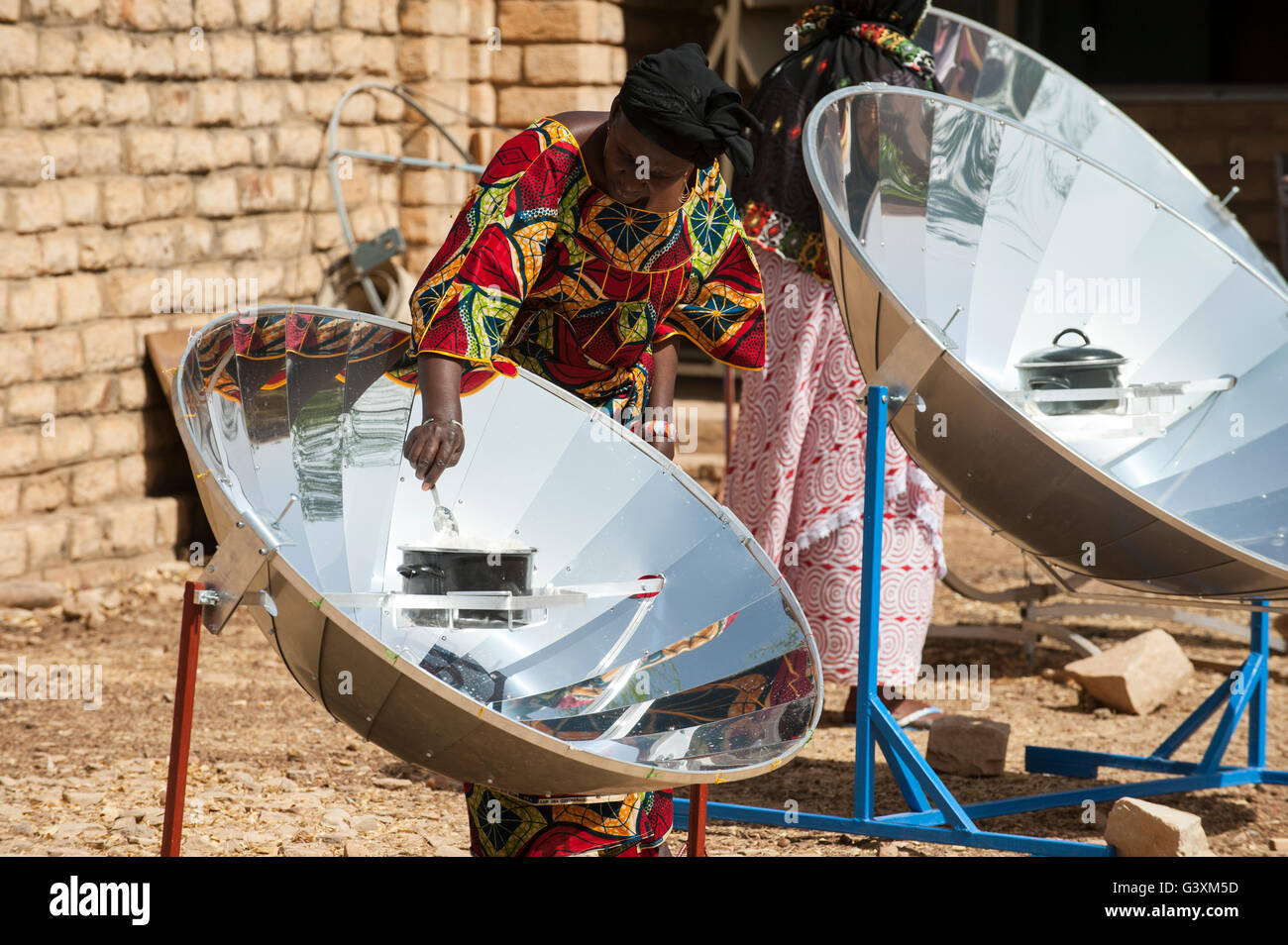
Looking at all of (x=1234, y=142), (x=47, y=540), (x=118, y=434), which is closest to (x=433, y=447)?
(x=47, y=540)

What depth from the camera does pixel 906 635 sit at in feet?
15.7

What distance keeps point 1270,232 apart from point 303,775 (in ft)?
23.2

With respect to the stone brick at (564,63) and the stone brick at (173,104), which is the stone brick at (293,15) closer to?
the stone brick at (173,104)

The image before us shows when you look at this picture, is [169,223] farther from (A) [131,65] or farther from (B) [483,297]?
(B) [483,297]

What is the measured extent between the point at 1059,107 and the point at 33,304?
4170mm

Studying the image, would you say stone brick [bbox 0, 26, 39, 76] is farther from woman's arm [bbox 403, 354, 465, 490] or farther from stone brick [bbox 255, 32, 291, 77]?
woman's arm [bbox 403, 354, 465, 490]

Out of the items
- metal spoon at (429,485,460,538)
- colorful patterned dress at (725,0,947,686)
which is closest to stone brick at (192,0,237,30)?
colorful patterned dress at (725,0,947,686)

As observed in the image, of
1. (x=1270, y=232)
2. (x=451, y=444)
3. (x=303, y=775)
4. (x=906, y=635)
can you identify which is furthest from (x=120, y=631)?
Result: (x=1270, y=232)

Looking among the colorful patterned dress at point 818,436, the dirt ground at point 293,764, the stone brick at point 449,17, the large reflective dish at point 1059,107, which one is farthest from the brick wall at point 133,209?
the large reflective dish at point 1059,107

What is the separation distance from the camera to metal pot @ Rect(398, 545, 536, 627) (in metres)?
2.62

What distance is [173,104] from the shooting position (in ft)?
22.6

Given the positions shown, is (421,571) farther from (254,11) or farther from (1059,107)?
(254,11)

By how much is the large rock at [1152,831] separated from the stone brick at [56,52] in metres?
5.09

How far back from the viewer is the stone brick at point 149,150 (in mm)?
6688
